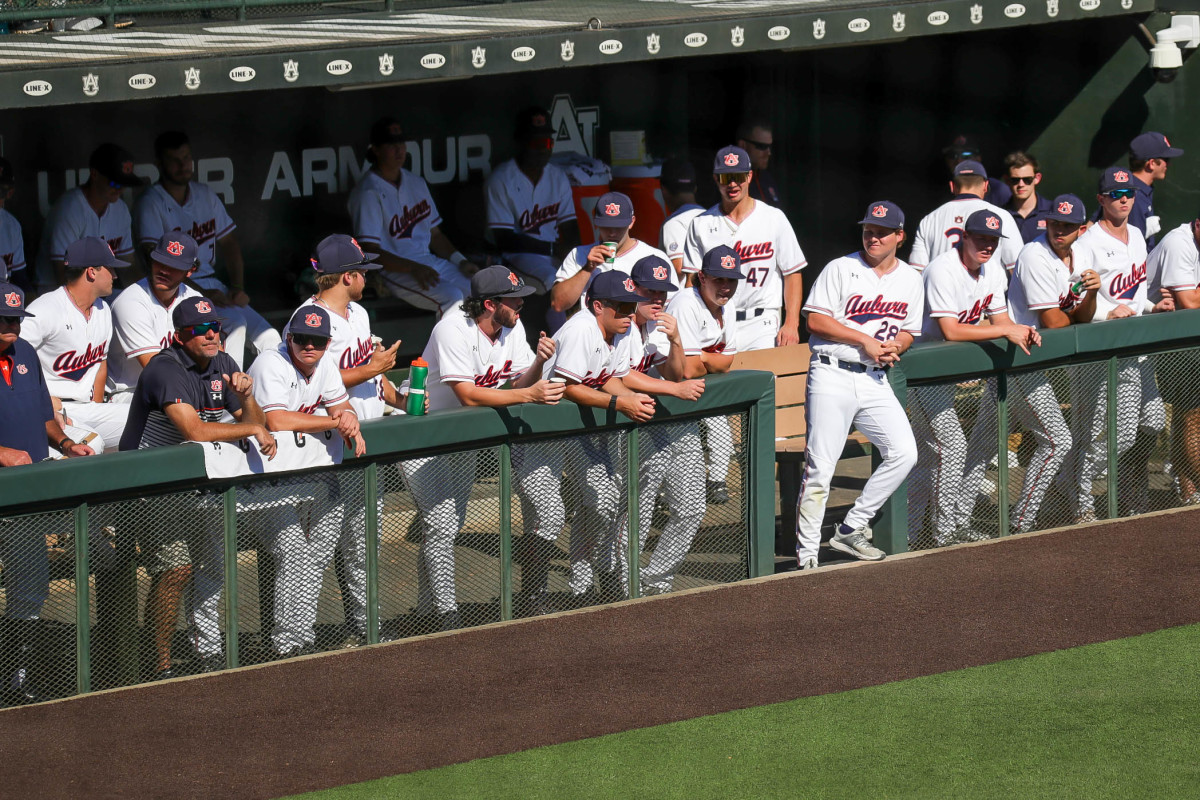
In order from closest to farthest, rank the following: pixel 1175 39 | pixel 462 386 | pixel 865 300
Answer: pixel 462 386 < pixel 865 300 < pixel 1175 39

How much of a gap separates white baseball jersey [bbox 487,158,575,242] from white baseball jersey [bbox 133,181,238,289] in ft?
5.19

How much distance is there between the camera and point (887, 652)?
6254 mm

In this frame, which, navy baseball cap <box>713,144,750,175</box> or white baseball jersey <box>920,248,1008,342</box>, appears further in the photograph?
navy baseball cap <box>713,144,750,175</box>

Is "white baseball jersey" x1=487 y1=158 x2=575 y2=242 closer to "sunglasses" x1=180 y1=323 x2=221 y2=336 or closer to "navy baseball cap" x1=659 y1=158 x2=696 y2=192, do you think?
"navy baseball cap" x1=659 y1=158 x2=696 y2=192

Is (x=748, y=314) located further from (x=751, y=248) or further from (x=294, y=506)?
(x=294, y=506)

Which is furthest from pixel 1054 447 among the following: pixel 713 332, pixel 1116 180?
pixel 713 332

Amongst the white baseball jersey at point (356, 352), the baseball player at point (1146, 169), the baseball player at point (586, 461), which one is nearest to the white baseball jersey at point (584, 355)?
the baseball player at point (586, 461)

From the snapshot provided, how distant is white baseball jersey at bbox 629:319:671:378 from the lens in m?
6.98

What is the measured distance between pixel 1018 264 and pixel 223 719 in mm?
4418

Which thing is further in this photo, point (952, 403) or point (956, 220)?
point (956, 220)

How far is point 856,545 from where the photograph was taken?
727 centimetres

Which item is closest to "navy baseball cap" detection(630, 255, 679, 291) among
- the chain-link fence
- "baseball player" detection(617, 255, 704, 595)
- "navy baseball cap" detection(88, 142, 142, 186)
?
"baseball player" detection(617, 255, 704, 595)

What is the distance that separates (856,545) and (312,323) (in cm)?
264

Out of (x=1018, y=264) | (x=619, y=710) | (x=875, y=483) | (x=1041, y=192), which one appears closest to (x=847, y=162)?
(x=1041, y=192)
